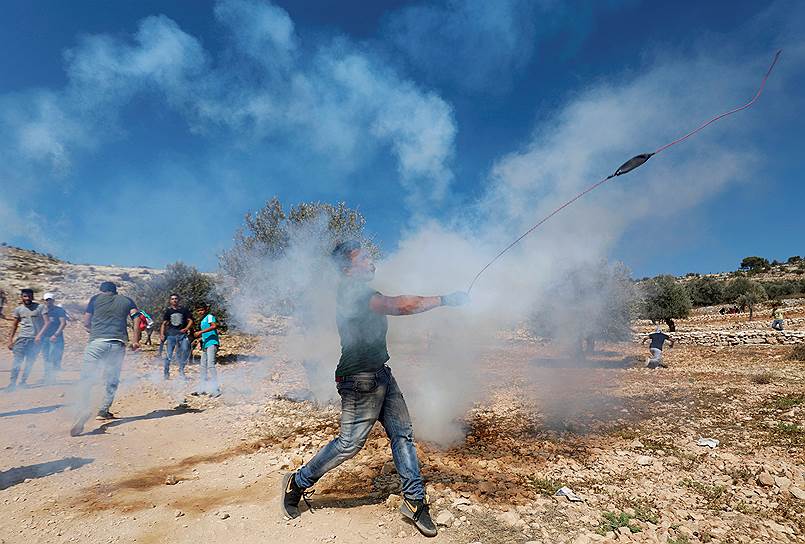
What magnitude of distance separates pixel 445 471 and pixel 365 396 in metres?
1.56

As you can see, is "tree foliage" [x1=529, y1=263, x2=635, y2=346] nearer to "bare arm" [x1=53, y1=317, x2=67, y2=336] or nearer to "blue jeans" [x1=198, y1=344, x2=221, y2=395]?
"blue jeans" [x1=198, y1=344, x2=221, y2=395]

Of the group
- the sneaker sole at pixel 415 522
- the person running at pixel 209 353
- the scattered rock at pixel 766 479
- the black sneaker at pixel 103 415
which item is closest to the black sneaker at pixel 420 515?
the sneaker sole at pixel 415 522

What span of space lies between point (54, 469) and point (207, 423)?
7.01ft

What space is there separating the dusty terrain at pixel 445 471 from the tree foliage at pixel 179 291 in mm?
8926

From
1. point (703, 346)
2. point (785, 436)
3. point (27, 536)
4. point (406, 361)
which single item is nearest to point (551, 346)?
point (703, 346)

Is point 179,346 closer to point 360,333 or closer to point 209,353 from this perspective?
point 209,353

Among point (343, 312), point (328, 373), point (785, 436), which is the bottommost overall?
point (785, 436)

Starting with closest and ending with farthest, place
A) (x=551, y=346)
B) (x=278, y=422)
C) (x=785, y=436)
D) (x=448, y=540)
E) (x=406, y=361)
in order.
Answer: (x=448, y=540) < (x=785, y=436) < (x=278, y=422) < (x=406, y=361) < (x=551, y=346)

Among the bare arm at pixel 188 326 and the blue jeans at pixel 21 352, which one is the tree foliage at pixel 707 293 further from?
the blue jeans at pixel 21 352

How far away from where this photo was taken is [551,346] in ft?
65.8

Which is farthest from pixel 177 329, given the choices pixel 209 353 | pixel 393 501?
pixel 393 501

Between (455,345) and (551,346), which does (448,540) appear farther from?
(551,346)

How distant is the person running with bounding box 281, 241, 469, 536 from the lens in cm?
333

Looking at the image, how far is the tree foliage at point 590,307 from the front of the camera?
47.1 ft
